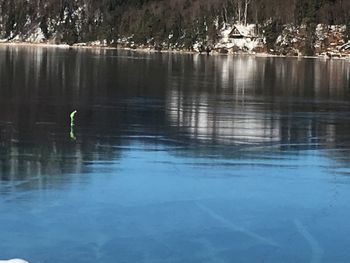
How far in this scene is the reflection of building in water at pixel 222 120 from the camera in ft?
83.3

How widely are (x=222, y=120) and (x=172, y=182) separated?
1223 centimetres

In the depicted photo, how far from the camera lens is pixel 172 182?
58.5 feet

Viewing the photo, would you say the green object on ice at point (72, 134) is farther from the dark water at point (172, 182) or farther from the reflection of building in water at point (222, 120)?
the reflection of building in water at point (222, 120)

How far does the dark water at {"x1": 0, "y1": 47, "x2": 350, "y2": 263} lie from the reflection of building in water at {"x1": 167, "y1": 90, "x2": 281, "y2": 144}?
73mm

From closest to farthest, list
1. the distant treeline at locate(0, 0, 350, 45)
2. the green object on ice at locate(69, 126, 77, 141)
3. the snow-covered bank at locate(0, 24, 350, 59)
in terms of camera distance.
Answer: the green object on ice at locate(69, 126, 77, 141) < the snow-covered bank at locate(0, 24, 350, 59) < the distant treeline at locate(0, 0, 350, 45)

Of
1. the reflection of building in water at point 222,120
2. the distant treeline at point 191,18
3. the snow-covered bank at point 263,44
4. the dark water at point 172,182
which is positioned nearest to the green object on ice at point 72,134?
the dark water at point 172,182

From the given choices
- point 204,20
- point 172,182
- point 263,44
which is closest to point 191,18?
point 204,20

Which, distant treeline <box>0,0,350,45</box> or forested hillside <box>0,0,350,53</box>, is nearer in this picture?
forested hillside <box>0,0,350,53</box>

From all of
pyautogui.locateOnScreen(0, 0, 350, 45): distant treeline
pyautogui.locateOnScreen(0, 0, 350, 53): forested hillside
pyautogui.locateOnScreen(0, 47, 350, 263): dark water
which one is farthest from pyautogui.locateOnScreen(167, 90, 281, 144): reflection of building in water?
pyautogui.locateOnScreen(0, 0, 350, 45): distant treeline

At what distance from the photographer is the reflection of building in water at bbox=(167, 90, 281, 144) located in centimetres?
2539

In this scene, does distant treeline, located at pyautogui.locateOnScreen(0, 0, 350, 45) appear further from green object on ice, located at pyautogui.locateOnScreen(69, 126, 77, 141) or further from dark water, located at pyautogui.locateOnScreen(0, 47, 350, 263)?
green object on ice, located at pyautogui.locateOnScreen(69, 126, 77, 141)

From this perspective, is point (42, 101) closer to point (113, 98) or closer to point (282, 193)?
point (113, 98)

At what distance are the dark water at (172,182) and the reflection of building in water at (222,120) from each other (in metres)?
0.07

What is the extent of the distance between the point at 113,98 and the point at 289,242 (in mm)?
26371
